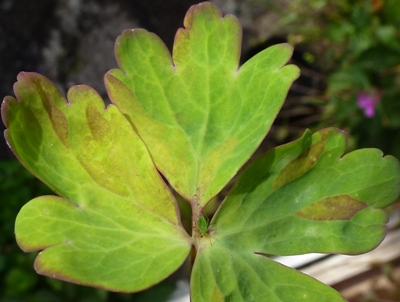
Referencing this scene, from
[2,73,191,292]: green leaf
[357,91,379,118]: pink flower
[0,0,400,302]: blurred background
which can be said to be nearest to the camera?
[2,73,191,292]: green leaf

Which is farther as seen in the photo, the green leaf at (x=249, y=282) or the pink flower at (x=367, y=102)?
the pink flower at (x=367, y=102)

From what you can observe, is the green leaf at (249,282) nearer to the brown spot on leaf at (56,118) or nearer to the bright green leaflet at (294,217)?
the bright green leaflet at (294,217)

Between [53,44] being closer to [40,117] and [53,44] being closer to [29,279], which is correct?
[29,279]

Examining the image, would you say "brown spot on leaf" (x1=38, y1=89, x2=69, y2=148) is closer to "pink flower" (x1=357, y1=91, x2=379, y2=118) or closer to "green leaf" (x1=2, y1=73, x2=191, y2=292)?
→ "green leaf" (x1=2, y1=73, x2=191, y2=292)

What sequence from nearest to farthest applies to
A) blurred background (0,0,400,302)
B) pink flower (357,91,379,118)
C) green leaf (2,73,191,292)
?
1. green leaf (2,73,191,292)
2. blurred background (0,0,400,302)
3. pink flower (357,91,379,118)

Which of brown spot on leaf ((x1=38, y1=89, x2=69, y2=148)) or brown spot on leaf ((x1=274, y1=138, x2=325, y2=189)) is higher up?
brown spot on leaf ((x1=38, y1=89, x2=69, y2=148))

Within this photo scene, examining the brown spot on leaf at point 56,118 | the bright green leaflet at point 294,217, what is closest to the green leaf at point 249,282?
the bright green leaflet at point 294,217

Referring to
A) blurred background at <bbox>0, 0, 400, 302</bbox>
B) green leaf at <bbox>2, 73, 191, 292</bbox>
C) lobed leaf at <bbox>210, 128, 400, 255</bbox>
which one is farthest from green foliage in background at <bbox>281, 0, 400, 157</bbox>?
green leaf at <bbox>2, 73, 191, 292</bbox>
